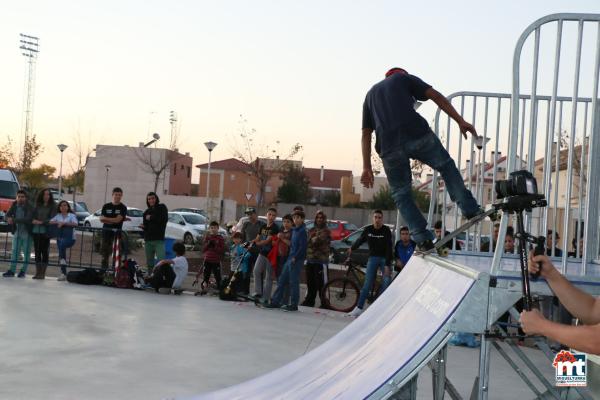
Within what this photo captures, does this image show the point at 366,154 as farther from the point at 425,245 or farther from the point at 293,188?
the point at 293,188

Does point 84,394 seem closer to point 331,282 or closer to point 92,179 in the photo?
point 331,282

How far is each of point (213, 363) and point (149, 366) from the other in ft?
2.28

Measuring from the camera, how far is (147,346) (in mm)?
9016

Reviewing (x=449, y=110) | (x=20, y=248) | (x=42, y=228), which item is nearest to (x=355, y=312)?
(x=42, y=228)

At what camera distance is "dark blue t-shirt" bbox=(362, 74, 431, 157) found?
5.47 m

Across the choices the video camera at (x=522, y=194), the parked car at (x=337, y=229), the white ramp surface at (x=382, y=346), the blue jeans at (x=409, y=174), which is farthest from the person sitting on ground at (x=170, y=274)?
the parked car at (x=337, y=229)

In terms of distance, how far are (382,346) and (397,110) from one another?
76.4 inches

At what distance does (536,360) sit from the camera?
9.72 m

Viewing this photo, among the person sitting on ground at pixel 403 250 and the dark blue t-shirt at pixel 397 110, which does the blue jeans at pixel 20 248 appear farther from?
the dark blue t-shirt at pixel 397 110

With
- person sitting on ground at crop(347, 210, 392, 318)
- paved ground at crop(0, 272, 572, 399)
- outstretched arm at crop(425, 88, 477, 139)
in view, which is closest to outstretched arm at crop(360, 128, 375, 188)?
outstretched arm at crop(425, 88, 477, 139)

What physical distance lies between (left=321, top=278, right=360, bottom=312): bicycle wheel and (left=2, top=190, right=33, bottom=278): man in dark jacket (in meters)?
6.37

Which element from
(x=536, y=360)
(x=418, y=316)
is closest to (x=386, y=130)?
(x=418, y=316)

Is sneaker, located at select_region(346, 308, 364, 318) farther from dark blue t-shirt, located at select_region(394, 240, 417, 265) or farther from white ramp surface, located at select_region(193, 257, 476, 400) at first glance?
white ramp surface, located at select_region(193, 257, 476, 400)

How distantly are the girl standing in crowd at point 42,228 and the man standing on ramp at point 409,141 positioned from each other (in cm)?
1157
